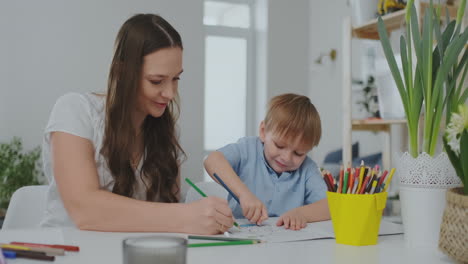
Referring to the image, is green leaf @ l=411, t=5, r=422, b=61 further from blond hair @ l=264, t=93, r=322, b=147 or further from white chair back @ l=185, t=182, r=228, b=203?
white chair back @ l=185, t=182, r=228, b=203

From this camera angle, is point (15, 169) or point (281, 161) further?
point (15, 169)

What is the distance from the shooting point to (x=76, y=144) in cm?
120

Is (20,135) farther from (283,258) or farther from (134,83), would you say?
(283,258)

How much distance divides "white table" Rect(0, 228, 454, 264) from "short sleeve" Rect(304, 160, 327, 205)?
1.65ft

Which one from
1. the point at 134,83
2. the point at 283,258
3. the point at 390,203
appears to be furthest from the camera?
the point at 390,203

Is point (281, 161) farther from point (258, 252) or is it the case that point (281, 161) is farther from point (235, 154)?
point (258, 252)

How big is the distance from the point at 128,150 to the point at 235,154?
364 mm

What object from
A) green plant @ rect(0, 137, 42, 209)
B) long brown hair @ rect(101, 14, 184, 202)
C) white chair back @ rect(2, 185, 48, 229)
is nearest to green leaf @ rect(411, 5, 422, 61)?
long brown hair @ rect(101, 14, 184, 202)

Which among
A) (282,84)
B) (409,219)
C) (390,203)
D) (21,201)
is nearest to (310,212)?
(409,219)

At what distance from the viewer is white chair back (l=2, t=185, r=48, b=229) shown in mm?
1340

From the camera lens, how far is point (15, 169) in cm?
304

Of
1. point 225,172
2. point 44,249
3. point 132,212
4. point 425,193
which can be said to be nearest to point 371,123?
point 225,172

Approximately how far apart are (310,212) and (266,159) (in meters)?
0.36

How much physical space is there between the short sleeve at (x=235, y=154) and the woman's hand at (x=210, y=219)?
1.73 feet
